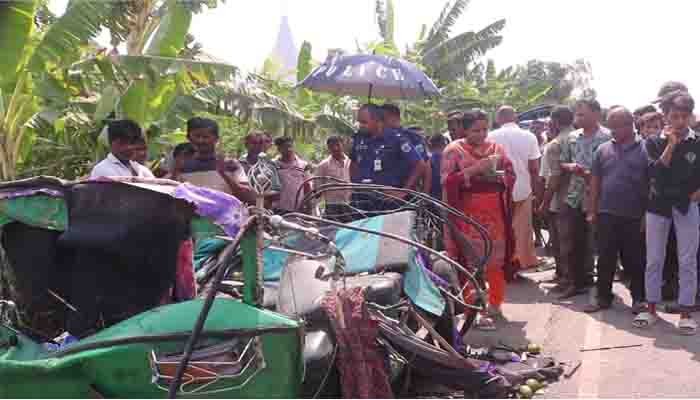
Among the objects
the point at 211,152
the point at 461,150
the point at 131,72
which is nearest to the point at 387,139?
the point at 461,150

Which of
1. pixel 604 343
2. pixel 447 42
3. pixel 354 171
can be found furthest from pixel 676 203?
pixel 447 42

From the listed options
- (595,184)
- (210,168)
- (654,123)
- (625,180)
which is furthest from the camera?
(595,184)

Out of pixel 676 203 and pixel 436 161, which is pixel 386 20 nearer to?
pixel 436 161

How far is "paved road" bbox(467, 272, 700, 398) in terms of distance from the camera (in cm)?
467

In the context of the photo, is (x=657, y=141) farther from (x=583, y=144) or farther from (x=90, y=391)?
(x=90, y=391)

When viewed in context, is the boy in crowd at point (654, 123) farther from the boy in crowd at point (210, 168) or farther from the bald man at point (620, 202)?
the boy in crowd at point (210, 168)

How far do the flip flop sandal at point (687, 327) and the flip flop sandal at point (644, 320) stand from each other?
25 cm

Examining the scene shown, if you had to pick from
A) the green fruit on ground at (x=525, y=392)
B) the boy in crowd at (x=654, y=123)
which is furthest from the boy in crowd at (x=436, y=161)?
the green fruit on ground at (x=525, y=392)

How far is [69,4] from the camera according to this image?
8109mm

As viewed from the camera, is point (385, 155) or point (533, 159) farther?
point (533, 159)

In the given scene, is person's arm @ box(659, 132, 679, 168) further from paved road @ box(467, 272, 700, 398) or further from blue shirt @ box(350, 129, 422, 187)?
blue shirt @ box(350, 129, 422, 187)

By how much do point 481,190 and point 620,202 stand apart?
1258 mm

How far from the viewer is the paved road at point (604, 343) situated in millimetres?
4672

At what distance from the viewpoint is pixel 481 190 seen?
608 centimetres
